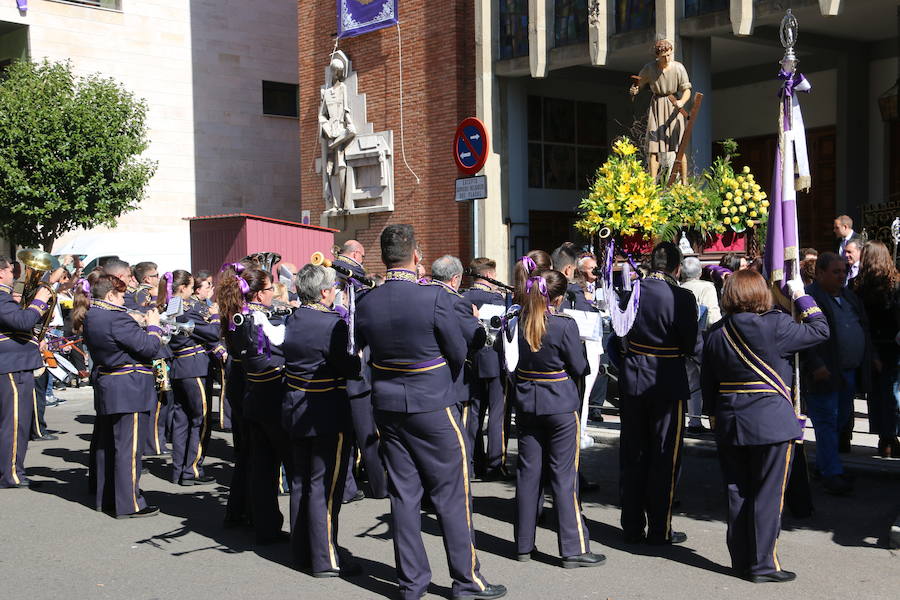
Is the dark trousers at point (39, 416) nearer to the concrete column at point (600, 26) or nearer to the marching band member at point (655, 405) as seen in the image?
the marching band member at point (655, 405)

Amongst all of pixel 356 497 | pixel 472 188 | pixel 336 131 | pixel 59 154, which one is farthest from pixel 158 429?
pixel 59 154

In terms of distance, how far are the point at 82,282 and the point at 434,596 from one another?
7.14 meters

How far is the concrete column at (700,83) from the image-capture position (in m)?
16.1

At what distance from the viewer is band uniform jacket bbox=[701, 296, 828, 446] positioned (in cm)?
575

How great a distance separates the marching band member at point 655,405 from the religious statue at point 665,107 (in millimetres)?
8500

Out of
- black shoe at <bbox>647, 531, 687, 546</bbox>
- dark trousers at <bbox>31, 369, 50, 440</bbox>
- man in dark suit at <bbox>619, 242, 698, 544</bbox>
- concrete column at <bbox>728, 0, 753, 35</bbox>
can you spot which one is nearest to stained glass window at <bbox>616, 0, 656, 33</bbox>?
concrete column at <bbox>728, 0, 753, 35</bbox>

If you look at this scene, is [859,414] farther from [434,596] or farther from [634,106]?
[634,106]

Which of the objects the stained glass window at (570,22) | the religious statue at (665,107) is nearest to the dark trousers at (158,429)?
the religious statue at (665,107)

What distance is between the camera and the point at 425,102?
66.2ft

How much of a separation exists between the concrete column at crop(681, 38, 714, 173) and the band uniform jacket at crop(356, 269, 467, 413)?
36.8 feet

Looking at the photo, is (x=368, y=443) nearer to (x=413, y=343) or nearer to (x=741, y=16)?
(x=413, y=343)

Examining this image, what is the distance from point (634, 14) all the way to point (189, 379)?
35.2 feet

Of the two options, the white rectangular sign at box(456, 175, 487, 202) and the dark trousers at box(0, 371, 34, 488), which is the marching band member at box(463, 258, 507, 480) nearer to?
the white rectangular sign at box(456, 175, 487, 202)

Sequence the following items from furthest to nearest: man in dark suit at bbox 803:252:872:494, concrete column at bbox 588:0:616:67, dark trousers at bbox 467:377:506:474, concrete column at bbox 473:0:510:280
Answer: concrete column at bbox 473:0:510:280, concrete column at bbox 588:0:616:67, dark trousers at bbox 467:377:506:474, man in dark suit at bbox 803:252:872:494
